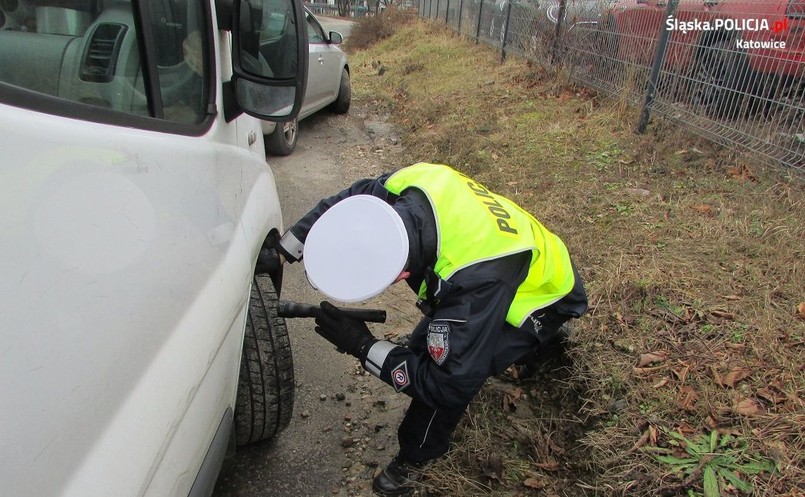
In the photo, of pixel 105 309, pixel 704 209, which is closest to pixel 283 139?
pixel 704 209

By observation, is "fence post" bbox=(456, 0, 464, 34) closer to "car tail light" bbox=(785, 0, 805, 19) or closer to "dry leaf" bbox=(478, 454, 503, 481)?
"car tail light" bbox=(785, 0, 805, 19)

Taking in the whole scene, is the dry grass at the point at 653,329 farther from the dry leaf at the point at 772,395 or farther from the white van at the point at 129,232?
the white van at the point at 129,232

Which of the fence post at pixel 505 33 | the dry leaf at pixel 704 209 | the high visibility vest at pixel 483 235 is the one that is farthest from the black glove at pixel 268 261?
the fence post at pixel 505 33

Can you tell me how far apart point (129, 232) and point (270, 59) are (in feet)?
3.12

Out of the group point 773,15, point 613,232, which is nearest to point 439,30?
point 773,15

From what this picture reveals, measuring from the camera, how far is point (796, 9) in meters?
3.88

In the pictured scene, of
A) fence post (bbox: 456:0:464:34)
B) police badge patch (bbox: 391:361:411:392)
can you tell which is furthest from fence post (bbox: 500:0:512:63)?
→ police badge patch (bbox: 391:361:411:392)

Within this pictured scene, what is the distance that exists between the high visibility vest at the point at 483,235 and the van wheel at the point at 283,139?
12.8 feet

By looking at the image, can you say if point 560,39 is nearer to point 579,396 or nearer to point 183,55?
point 579,396

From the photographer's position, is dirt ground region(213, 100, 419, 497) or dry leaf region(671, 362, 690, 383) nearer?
dirt ground region(213, 100, 419, 497)

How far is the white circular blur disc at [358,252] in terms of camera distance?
1.53 meters

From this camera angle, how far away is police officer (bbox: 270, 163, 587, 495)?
5.17 feet

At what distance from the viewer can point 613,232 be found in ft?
11.6

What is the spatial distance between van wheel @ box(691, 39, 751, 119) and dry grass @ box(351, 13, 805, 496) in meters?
0.30
